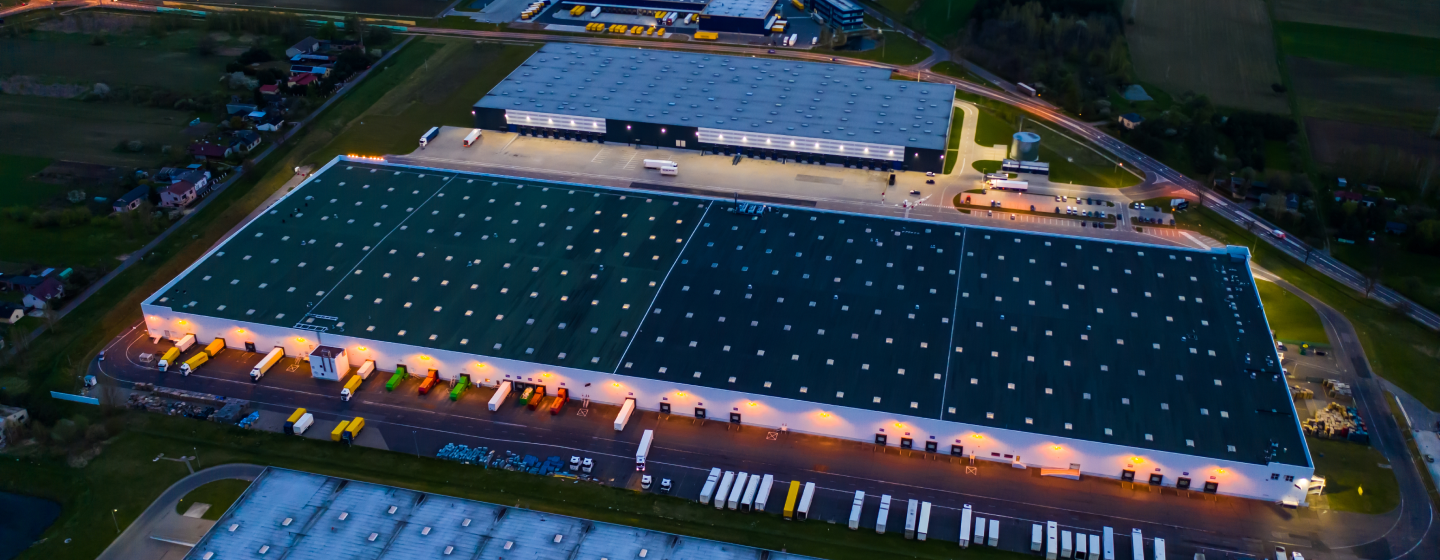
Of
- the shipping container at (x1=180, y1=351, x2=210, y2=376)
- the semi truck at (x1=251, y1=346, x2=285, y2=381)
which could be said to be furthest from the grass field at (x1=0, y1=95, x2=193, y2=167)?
the semi truck at (x1=251, y1=346, x2=285, y2=381)

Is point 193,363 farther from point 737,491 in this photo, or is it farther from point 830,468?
point 830,468

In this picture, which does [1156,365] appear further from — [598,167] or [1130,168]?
[598,167]

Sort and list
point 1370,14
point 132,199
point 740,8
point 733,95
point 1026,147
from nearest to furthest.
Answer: point 132,199 → point 1026,147 → point 733,95 → point 1370,14 → point 740,8

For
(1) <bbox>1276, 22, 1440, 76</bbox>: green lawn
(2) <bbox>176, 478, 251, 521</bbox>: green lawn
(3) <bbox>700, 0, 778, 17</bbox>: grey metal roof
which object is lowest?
(1) <bbox>1276, 22, 1440, 76</bbox>: green lawn

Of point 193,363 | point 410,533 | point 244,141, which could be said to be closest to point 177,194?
point 244,141

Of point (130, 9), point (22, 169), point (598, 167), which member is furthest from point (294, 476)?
point (130, 9)

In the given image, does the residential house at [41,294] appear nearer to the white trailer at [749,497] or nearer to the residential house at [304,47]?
the residential house at [304,47]

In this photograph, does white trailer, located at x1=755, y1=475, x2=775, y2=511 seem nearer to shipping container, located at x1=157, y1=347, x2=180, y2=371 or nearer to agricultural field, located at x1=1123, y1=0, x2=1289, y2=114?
shipping container, located at x1=157, y1=347, x2=180, y2=371
